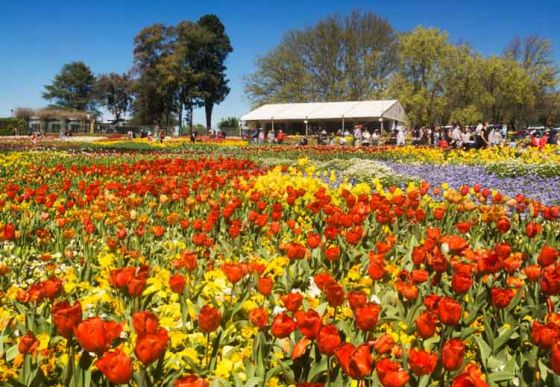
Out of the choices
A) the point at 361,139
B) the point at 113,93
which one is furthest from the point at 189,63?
the point at 361,139

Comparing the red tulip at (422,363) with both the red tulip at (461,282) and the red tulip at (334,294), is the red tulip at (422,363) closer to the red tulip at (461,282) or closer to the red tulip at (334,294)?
the red tulip at (334,294)

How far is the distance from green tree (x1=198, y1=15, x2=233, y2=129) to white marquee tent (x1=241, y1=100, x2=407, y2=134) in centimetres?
1786

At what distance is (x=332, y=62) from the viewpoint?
56.4m

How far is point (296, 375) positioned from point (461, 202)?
3.52 m

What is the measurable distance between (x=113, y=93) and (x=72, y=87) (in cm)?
1411

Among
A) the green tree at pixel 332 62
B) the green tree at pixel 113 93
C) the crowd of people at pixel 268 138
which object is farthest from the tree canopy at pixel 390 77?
the green tree at pixel 113 93

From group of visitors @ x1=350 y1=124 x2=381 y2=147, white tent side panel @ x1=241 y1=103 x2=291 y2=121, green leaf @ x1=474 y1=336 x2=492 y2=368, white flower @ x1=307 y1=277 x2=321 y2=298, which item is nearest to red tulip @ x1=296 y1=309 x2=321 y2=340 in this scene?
green leaf @ x1=474 y1=336 x2=492 y2=368

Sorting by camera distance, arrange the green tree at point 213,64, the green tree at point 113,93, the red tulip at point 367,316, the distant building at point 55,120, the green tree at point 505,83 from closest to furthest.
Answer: the red tulip at point 367,316 → the green tree at point 505,83 → the green tree at point 213,64 → the distant building at point 55,120 → the green tree at point 113,93

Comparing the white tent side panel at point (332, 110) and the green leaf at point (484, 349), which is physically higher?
the white tent side panel at point (332, 110)

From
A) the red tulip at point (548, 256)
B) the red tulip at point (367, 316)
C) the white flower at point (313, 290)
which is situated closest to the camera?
the red tulip at point (367, 316)

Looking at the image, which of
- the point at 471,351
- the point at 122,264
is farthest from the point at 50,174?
the point at 471,351

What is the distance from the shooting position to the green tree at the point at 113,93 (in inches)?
3450

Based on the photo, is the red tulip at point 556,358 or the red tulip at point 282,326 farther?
the red tulip at point 282,326

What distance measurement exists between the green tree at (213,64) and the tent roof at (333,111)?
17744mm
